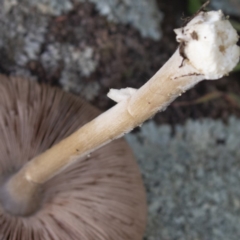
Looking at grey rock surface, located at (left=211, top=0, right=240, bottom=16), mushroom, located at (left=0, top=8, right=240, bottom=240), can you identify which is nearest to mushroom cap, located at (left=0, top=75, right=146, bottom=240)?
mushroom, located at (left=0, top=8, right=240, bottom=240)

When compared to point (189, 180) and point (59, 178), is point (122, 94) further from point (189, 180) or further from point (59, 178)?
point (189, 180)

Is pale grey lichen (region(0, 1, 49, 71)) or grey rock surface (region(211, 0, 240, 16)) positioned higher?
grey rock surface (region(211, 0, 240, 16))

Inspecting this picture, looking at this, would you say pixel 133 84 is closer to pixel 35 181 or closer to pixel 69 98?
pixel 69 98

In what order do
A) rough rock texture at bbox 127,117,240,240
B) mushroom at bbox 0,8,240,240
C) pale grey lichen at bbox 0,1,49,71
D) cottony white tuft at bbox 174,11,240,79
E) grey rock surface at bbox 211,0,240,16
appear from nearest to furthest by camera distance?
cottony white tuft at bbox 174,11,240,79 < mushroom at bbox 0,8,240,240 < pale grey lichen at bbox 0,1,49,71 < rough rock texture at bbox 127,117,240,240 < grey rock surface at bbox 211,0,240,16

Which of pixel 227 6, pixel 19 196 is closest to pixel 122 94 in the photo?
pixel 19 196

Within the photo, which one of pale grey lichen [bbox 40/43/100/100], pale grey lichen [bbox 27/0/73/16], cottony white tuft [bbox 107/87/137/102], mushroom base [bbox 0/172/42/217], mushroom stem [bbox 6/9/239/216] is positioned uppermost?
pale grey lichen [bbox 27/0/73/16]

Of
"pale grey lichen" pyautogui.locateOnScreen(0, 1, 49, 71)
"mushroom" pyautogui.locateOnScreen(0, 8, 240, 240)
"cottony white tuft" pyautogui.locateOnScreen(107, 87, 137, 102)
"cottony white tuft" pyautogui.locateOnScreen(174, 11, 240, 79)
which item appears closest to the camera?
"cottony white tuft" pyautogui.locateOnScreen(174, 11, 240, 79)

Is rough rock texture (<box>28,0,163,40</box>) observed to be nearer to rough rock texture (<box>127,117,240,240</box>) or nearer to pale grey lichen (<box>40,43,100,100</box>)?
pale grey lichen (<box>40,43,100,100</box>)
